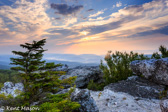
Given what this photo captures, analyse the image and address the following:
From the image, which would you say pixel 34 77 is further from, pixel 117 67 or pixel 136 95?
pixel 117 67

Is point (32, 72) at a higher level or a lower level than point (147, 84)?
higher

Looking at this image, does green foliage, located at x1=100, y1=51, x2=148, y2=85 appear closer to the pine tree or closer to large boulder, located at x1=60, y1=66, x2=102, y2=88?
large boulder, located at x1=60, y1=66, x2=102, y2=88

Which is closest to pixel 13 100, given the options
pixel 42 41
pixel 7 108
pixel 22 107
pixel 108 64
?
pixel 7 108

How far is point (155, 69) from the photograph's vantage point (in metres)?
11.0

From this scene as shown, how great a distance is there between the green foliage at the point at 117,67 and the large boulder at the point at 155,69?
3.16 meters

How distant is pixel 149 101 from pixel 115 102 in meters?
3.25

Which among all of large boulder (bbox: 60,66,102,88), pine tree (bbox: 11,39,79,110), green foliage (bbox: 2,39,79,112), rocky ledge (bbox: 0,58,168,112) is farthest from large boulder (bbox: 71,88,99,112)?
large boulder (bbox: 60,66,102,88)

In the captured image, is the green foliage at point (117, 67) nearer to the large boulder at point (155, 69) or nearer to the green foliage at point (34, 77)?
the large boulder at point (155, 69)

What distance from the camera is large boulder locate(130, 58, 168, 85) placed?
34.3ft

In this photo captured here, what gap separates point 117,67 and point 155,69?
524 cm

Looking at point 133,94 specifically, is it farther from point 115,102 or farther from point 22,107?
point 22,107

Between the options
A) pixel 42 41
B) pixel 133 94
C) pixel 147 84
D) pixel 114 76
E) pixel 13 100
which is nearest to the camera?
pixel 13 100

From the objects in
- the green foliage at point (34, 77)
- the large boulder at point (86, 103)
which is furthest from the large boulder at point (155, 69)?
the green foliage at point (34, 77)

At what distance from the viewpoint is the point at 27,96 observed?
18.5ft
